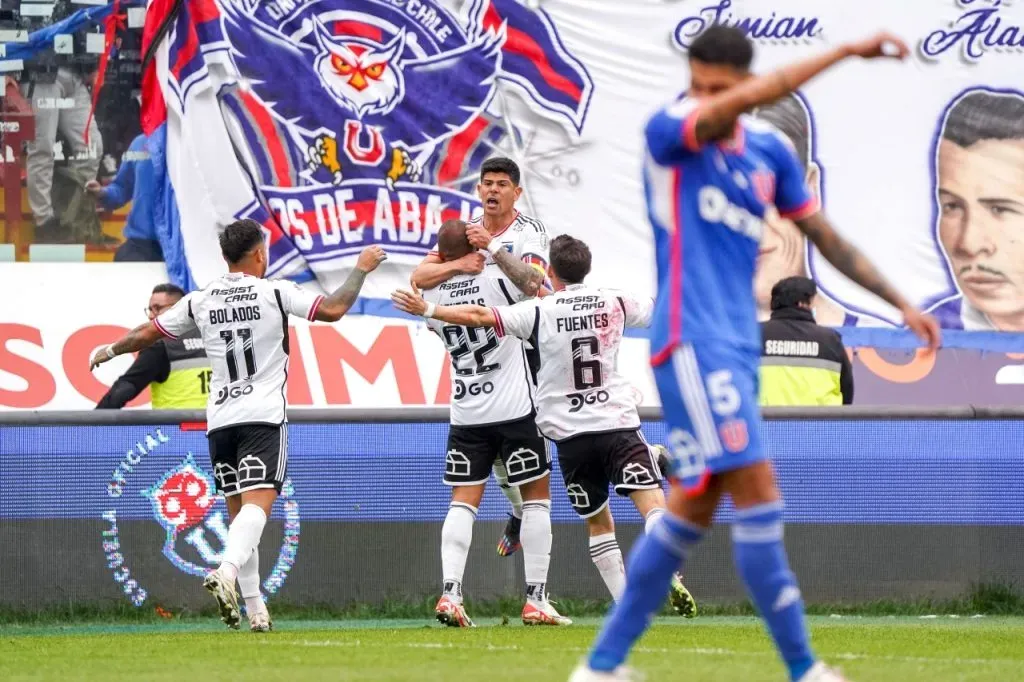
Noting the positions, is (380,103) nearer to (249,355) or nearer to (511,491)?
(511,491)

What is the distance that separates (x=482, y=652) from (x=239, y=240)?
8.56ft

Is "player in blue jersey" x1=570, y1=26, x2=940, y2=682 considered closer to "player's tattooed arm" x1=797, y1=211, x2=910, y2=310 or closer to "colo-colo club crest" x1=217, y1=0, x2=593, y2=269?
"player's tattooed arm" x1=797, y1=211, x2=910, y2=310

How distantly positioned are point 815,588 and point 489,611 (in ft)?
6.32

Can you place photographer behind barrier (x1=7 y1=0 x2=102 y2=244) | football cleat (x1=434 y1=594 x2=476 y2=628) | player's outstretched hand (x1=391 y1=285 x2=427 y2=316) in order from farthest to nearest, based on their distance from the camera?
photographer behind barrier (x1=7 y1=0 x2=102 y2=244) < football cleat (x1=434 y1=594 x2=476 y2=628) < player's outstretched hand (x1=391 y1=285 x2=427 y2=316)

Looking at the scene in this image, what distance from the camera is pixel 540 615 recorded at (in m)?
8.84

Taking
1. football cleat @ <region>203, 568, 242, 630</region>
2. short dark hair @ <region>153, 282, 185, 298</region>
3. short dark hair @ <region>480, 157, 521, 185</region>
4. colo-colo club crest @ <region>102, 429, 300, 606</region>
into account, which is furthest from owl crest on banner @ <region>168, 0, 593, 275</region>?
football cleat @ <region>203, 568, 242, 630</region>

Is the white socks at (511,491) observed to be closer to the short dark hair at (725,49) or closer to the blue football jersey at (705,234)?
the blue football jersey at (705,234)

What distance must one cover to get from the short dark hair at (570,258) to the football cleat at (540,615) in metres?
1.68

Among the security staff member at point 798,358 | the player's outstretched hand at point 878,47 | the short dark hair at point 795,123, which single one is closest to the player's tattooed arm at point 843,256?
the player's outstretched hand at point 878,47

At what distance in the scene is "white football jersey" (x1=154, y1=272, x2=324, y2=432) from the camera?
331 inches

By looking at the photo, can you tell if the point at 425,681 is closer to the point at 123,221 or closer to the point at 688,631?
the point at 688,631

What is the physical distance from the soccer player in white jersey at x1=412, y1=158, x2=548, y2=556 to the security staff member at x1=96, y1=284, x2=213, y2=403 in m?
2.64

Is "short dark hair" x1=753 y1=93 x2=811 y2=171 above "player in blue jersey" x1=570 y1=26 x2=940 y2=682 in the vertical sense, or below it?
above

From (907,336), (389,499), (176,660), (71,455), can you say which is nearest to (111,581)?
(71,455)
